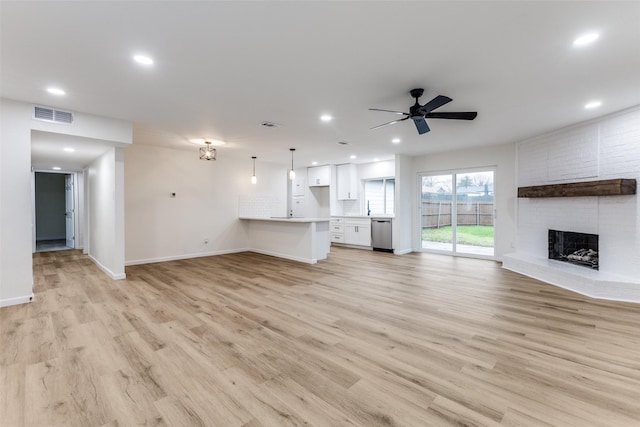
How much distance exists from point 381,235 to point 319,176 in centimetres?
279

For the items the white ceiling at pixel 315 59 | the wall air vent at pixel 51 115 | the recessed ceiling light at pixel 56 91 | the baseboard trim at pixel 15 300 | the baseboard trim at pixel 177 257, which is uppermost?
the recessed ceiling light at pixel 56 91

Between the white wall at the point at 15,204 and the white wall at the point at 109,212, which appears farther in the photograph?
the white wall at the point at 109,212

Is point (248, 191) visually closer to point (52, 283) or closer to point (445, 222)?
point (52, 283)

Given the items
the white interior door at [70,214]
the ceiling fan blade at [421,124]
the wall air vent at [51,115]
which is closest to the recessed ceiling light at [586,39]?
the ceiling fan blade at [421,124]

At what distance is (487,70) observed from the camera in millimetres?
2770

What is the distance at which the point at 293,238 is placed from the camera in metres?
6.39

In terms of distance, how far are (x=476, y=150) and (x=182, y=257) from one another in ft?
23.8

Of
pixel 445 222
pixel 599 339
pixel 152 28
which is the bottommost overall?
pixel 599 339

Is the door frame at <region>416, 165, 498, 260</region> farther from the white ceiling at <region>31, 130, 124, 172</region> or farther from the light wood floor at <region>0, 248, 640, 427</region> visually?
the white ceiling at <region>31, 130, 124, 172</region>

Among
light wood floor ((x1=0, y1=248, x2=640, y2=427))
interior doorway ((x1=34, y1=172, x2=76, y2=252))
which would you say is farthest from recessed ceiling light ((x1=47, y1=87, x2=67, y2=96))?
interior doorway ((x1=34, y1=172, x2=76, y2=252))

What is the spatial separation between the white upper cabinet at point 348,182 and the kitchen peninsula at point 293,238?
2083 mm

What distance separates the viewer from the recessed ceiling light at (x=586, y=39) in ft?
7.22

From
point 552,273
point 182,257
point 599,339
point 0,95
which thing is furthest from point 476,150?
point 0,95

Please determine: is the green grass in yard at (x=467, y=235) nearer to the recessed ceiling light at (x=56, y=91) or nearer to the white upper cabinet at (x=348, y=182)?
the white upper cabinet at (x=348, y=182)
